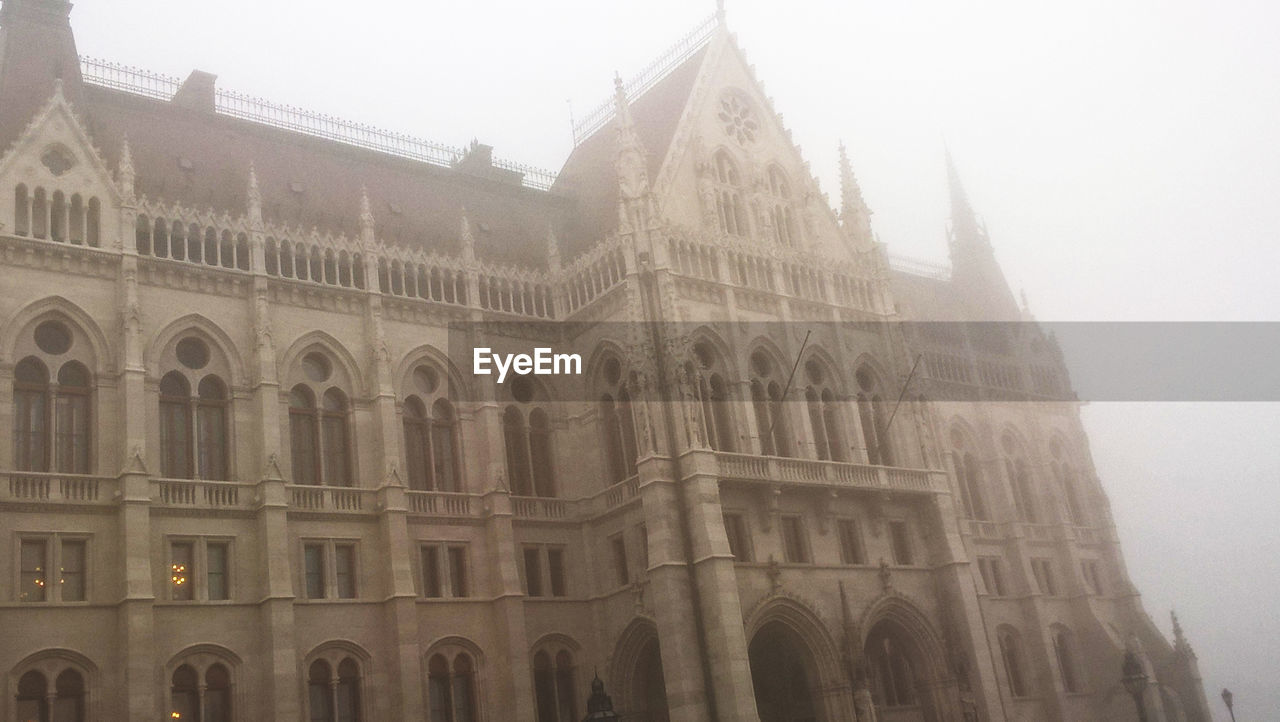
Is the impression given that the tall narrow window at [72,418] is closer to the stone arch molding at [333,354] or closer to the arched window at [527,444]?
the stone arch molding at [333,354]

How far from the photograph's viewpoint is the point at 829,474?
A: 44875 mm

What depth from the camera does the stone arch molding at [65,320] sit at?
3519cm

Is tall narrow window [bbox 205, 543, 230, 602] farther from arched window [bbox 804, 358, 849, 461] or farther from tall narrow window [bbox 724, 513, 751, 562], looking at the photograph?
arched window [bbox 804, 358, 849, 461]

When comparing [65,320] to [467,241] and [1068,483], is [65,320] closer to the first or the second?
[467,241]

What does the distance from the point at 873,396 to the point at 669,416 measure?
11.1 m

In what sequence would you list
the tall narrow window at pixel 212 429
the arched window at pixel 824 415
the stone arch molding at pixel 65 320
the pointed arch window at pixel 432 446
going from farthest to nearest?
the arched window at pixel 824 415 < the pointed arch window at pixel 432 446 < the tall narrow window at pixel 212 429 < the stone arch molding at pixel 65 320

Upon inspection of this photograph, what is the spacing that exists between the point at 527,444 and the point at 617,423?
3.25m

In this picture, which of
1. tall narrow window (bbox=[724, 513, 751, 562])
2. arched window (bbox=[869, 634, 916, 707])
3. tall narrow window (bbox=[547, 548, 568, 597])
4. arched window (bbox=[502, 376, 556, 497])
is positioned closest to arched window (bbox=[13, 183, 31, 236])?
arched window (bbox=[502, 376, 556, 497])

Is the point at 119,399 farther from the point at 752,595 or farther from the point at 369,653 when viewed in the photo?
the point at 752,595

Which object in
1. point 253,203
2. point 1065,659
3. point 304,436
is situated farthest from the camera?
point 1065,659

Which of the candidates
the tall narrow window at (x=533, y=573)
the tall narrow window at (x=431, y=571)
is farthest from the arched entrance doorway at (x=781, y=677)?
the tall narrow window at (x=431, y=571)

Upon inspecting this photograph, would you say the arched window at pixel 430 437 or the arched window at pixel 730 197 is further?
the arched window at pixel 730 197

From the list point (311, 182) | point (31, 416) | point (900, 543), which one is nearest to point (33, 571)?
point (31, 416)

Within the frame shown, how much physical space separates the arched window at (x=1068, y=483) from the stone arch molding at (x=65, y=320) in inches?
1704
